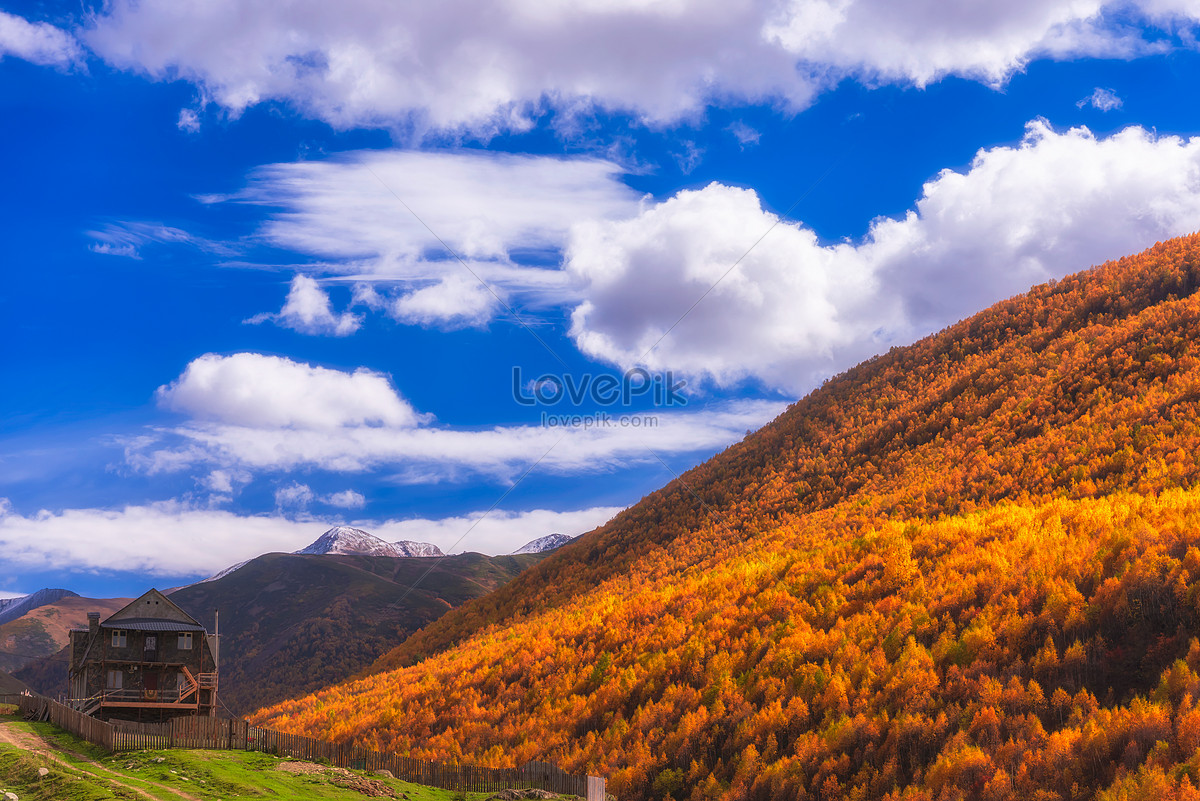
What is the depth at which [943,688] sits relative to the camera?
81.7ft

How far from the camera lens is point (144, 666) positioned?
3931cm

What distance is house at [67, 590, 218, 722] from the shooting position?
37969mm

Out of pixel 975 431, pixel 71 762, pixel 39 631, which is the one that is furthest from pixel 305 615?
pixel 71 762

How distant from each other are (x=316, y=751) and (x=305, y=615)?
119 metres

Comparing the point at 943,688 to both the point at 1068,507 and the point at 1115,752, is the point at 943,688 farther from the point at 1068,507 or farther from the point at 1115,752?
the point at 1068,507

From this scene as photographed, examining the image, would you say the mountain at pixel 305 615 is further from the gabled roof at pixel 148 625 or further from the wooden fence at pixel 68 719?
the wooden fence at pixel 68 719

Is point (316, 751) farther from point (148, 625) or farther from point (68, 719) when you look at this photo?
point (148, 625)

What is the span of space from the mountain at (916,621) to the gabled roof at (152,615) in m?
10.9

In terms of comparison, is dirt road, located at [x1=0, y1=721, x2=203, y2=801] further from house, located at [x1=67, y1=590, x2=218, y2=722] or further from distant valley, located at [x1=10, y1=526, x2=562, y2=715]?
distant valley, located at [x1=10, y1=526, x2=562, y2=715]

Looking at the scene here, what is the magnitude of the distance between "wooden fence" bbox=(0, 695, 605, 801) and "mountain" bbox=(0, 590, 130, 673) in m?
136

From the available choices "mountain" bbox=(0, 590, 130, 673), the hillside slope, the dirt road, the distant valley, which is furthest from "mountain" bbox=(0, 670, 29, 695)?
the dirt road

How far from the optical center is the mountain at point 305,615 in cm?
11431

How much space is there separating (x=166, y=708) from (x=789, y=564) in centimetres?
3193

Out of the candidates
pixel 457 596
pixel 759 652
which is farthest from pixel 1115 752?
pixel 457 596
